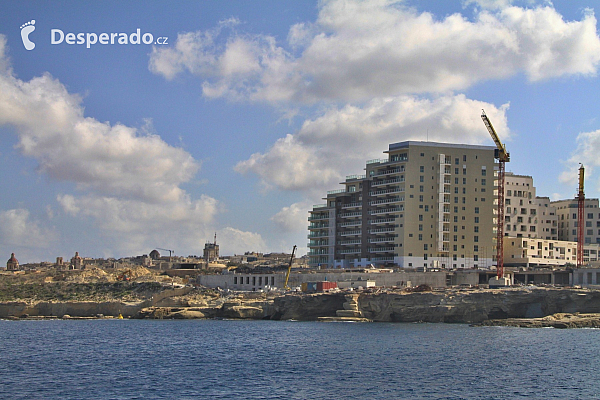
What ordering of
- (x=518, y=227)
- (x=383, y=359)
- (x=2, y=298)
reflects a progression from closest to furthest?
(x=383, y=359)
(x=2, y=298)
(x=518, y=227)

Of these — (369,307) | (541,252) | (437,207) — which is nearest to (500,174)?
(437,207)

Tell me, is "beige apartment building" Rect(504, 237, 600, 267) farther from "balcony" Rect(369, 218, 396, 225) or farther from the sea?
the sea

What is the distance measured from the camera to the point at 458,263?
513 feet

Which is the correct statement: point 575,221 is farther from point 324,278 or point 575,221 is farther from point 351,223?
point 324,278

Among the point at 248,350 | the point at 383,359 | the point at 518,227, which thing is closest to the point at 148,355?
the point at 248,350

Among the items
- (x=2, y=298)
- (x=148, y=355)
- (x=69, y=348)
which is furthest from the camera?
(x=2, y=298)

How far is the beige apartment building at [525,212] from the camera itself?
175250 millimetres

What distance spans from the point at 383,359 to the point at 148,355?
24.9 m

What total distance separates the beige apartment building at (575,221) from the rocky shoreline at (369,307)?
3384 inches

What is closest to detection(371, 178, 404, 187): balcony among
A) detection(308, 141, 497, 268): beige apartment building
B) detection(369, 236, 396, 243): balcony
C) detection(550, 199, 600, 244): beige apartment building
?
detection(308, 141, 497, 268): beige apartment building

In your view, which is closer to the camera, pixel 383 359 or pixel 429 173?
pixel 383 359

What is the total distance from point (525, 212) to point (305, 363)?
416ft

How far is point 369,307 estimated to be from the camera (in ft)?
377

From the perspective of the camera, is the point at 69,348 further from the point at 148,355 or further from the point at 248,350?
the point at 248,350
